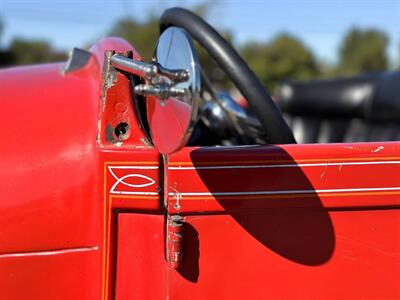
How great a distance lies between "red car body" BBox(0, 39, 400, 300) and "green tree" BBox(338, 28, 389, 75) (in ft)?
133

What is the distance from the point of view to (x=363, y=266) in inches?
48.5

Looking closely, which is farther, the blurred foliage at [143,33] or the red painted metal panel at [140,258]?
the blurred foliage at [143,33]

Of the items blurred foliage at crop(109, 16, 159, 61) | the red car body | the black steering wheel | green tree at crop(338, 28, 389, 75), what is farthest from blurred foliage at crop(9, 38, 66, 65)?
the red car body

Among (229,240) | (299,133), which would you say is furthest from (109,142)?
A: (299,133)

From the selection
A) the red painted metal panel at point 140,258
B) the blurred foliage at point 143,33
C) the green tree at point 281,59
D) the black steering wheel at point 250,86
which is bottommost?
the green tree at point 281,59

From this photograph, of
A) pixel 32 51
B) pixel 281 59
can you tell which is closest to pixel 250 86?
pixel 281 59

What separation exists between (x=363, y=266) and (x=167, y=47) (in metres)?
0.66

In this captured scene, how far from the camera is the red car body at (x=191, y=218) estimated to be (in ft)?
3.84

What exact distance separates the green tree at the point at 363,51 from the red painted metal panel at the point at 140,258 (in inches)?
1607

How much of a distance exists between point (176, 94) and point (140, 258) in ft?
1.45

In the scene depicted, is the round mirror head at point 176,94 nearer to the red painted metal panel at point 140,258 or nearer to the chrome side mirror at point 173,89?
the chrome side mirror at point 173,89

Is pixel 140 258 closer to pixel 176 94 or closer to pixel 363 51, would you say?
pixel 176 94


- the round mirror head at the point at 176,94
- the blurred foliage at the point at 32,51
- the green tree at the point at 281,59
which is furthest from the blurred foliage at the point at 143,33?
the round mirror head at the point at 176,94

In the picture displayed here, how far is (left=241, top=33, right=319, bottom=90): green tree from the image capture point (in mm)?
34688
